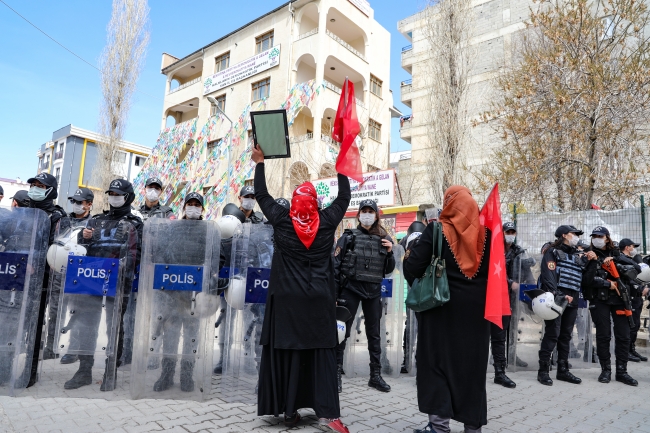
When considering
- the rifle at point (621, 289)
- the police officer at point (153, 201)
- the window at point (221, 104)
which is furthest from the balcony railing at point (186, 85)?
the rifle at point (621, 289)

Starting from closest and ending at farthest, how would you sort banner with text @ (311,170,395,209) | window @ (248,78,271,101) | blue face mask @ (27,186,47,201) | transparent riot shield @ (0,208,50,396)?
transparent riot shield @ (0,208,50,396) < blue face mask @ (27,186,47,201) < banner with text @ (311,170,395,209) < window @ (248,78,271,101)

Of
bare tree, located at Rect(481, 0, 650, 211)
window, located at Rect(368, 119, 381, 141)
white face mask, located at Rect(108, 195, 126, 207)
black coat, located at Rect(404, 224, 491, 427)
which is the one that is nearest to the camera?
black coat, located at Rect(404, 224, 491, 427)

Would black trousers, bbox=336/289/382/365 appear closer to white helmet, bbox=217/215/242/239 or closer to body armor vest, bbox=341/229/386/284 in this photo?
body armor vest, bbox=341/229/386/284

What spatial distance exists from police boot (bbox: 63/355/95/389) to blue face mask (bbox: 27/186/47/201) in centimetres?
193

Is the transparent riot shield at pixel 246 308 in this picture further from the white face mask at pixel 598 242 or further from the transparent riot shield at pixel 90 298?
the white face mask at pixel 598 242

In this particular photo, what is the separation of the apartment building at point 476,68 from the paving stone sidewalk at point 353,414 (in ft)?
61.8

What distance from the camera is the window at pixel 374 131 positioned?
1063 inches

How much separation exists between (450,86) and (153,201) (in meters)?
11.9

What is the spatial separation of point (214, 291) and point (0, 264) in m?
2.11

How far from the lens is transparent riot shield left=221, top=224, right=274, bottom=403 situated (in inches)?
195

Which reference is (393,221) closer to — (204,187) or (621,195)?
(621,195)

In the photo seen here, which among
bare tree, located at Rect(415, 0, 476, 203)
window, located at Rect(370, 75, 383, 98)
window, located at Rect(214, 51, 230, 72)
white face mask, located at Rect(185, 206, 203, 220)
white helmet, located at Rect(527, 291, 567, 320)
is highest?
window, located at Rect(214, 51, 230, 72)

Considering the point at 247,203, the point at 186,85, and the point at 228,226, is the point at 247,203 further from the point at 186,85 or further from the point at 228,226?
the point at 186,85

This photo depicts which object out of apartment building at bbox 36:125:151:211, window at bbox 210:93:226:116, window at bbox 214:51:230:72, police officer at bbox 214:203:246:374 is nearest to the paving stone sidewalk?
police officer at bbox 214:203:246:374
